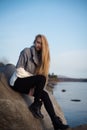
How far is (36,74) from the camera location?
6648 millimetres

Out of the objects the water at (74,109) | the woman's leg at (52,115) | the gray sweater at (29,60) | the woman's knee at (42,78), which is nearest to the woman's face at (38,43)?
the gray sweater at (29,60)

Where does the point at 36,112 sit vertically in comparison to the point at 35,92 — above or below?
below

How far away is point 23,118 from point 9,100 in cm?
50

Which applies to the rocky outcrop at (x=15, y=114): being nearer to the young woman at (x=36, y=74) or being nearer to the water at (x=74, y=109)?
the young woman at (x=36, y=74)

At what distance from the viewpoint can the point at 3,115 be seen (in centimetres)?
632

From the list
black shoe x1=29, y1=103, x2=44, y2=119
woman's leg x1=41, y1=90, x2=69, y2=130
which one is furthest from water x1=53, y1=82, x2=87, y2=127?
woman's leg x1=41, y1=90, x2=69, y2=130

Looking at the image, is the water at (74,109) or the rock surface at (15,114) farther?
the water at (74,109)

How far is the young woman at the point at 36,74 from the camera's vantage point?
6.41 metres

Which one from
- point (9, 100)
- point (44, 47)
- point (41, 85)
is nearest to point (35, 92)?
point (41, 85)

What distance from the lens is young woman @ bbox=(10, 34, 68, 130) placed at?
6406 mm

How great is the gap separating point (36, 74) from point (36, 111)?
817 mm

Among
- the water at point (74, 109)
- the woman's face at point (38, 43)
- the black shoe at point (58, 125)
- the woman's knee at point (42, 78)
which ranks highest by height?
the woman's face at point (38, 43)

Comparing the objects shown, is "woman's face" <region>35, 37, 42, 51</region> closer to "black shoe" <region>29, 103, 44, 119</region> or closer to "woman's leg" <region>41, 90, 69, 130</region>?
"woman's leg" <region>41, 90, 69, 130</region>

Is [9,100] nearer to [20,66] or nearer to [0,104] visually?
[0,104]
